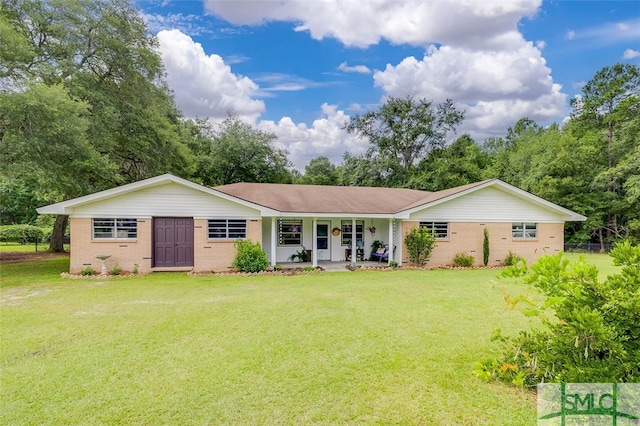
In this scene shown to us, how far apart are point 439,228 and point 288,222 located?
706 cm

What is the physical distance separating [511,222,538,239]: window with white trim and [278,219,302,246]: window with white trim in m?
10.2

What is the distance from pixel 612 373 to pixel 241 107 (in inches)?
1230

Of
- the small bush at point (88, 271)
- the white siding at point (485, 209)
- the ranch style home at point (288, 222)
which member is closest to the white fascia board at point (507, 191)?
the ranch style home at point (288, 222)

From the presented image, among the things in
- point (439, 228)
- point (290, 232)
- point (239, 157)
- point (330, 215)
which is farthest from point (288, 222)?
point (239, 157)

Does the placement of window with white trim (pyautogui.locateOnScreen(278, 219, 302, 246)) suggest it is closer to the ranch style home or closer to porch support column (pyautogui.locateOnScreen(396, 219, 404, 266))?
the ranch style home

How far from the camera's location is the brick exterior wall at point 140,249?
12.7 meters

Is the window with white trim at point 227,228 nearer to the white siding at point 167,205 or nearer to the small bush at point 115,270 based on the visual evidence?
Result: the white siding at point 167,205

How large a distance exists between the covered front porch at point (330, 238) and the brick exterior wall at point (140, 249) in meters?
2.53

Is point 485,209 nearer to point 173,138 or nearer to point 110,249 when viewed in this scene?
point 110,249

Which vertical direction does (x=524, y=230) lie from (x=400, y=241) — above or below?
above

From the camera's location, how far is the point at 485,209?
1608 cm

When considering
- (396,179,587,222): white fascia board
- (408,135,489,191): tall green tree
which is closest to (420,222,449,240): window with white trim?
(396,179,587,222): white fascia board

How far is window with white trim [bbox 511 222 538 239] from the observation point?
54.2 feet
